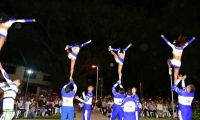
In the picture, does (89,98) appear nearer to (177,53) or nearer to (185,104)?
(185,104)

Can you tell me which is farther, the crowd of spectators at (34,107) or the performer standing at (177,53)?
the crowd of spectators at (34,107)

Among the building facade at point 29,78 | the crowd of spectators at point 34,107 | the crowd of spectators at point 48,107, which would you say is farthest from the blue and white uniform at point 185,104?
the building facade at point 29,78

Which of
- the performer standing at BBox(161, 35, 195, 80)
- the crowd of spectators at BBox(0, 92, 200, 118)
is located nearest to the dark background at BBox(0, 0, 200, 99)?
the crowd of spectators at BBox(0, 92, 200, 118)

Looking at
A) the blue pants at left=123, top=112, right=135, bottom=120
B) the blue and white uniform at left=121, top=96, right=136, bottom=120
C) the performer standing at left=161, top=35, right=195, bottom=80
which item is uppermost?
the performer standing at left=161, top=35, right=195, bottom=80

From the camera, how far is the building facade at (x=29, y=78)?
34.9m

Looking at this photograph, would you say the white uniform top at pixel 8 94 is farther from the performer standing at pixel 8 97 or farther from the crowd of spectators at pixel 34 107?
the crowd of spectators at pixel 34 107

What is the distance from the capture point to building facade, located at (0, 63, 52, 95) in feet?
115

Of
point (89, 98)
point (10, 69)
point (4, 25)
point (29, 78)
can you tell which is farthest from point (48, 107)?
point (29, 78)

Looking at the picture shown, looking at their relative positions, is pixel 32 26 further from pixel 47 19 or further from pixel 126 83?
pixel 126 83

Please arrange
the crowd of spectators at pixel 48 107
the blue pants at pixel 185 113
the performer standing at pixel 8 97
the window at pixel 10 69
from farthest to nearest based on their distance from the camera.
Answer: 1. the window at pixel 10 69
2. the crowd of spectators at pixel 48 107
3. the blue pants at pixel 185 113
4. the performer standing at pixel 8 97

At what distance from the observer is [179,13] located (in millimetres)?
25781

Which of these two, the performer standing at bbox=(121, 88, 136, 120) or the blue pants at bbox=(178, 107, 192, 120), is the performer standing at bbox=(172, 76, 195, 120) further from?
the performer standing at bbox=(121, 88, 136, 120)

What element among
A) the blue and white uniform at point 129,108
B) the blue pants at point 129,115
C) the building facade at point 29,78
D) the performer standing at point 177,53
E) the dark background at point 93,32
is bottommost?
the blue pants at point 129,115

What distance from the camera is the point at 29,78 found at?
37.8 m
